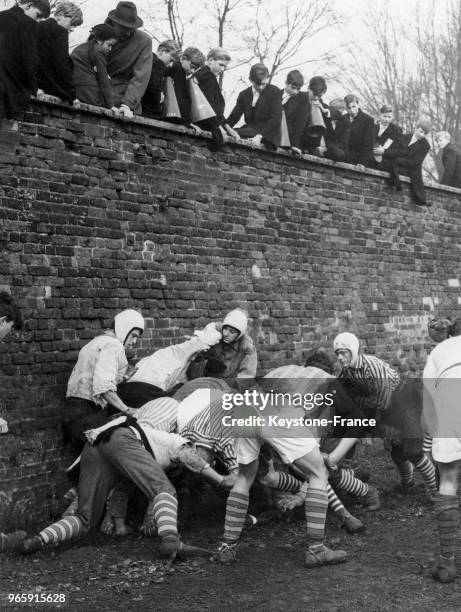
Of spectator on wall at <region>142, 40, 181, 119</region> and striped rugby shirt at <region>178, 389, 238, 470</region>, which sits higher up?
spectator on wall at <region>142, 40, 181, 119</region>

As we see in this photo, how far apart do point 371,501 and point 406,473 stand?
2.75 feet

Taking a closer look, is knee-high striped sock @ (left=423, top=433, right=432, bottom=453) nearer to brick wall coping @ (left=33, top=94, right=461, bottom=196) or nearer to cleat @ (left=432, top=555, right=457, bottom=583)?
cleat @ (left=432, top=555, right=457, bottom=583)

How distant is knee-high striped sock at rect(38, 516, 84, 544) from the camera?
5.48 meters

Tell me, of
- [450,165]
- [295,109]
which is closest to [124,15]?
[295,109]

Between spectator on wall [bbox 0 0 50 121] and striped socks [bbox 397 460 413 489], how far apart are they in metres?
4.89

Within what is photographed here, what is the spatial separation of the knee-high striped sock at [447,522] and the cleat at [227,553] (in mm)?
1441

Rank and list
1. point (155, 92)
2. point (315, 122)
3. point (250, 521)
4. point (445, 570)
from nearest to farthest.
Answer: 1. point (445, 570)
2. point (250, 521)
3. point (155, 92)
4. point (315, 122)

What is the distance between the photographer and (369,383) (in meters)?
7.26

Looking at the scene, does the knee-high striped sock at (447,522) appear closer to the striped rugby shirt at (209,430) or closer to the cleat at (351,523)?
the cleat at (351,523)

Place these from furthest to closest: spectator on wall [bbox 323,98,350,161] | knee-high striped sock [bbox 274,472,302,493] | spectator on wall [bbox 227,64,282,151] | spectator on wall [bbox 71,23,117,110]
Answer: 1. spectator on wall [bbox 323,98,350,161]
2. spectator on wall [bbox 227,64,282,151]
3. spectator on wall [bbox 71,23,117,110]
4. knee-high striped sock [bbox 274,472,302,493]

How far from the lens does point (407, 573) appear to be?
5.22 meters

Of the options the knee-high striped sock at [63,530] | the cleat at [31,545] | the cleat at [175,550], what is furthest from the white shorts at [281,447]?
the cleat at [31,545]

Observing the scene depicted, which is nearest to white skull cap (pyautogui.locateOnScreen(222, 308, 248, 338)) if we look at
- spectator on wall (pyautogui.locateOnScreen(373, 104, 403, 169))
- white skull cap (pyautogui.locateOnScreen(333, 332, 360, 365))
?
white skull cap (pyautogui.locateOnScreen(333, 332, 360, 365))

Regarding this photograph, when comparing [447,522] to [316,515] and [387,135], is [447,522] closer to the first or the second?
[316,515]
